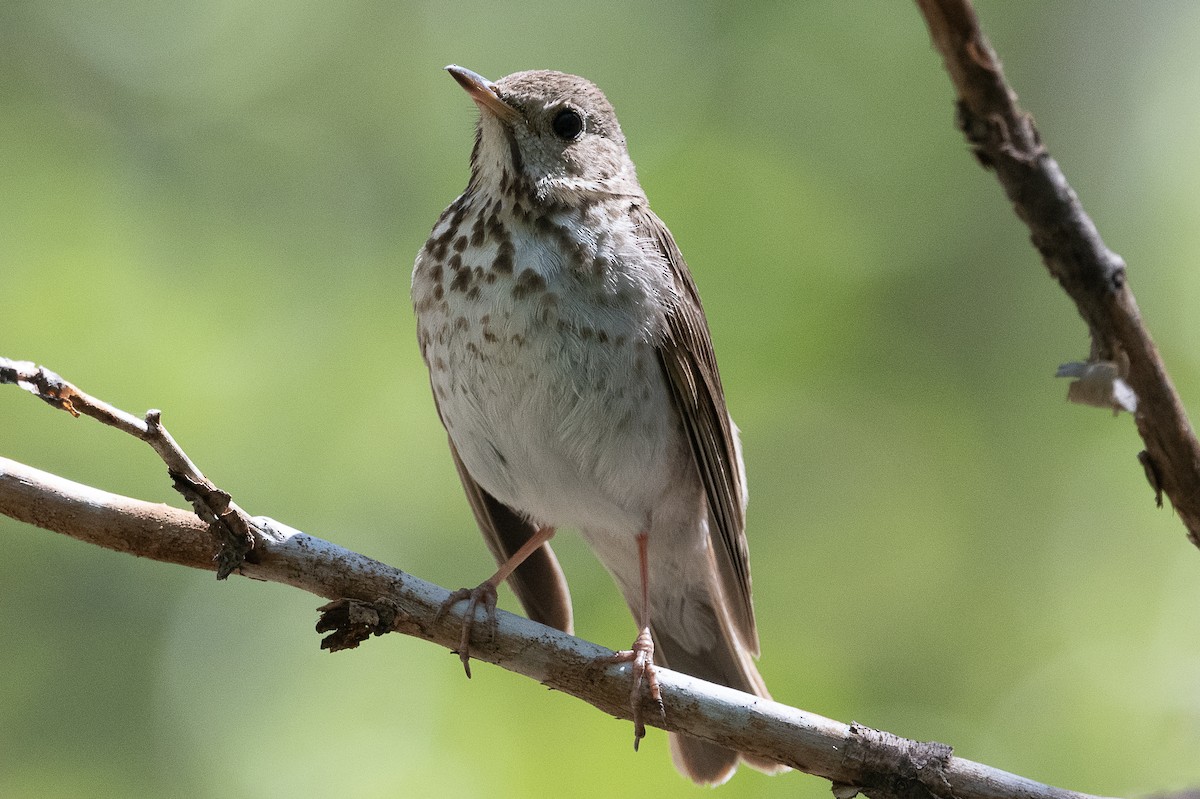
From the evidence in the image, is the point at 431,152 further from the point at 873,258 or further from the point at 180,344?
the point at 873,258

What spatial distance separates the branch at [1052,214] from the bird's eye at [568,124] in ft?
9.22

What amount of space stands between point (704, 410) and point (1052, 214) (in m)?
2.61

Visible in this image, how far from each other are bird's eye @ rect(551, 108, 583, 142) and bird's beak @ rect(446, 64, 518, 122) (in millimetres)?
170

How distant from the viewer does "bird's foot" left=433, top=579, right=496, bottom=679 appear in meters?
3.70

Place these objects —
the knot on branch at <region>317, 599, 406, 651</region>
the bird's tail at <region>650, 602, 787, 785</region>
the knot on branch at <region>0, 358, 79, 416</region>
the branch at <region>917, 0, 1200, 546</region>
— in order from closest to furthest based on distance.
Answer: the branch at <region>917, 0, 1200, 546</region> < the knot on branch at <region>0, 358, 79, 416</region> < the knot on branch at <region>317, 599, 406, 651</region> < the bird's tail at <region>650, 602, 787, 785</region>

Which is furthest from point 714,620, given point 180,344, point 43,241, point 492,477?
point 43,241

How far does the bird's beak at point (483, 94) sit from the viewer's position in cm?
457

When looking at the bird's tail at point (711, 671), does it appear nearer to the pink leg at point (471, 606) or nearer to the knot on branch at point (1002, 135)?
the pink leg at point (471, 606)

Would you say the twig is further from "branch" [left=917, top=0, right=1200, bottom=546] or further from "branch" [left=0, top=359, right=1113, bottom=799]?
"branch" [left=917, top=0, right=1200, bottom=546]

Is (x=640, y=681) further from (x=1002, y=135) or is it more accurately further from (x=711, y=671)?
(x=1002, y=135)

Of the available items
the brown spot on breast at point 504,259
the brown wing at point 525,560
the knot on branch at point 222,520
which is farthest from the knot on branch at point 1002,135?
the brown wing at point 525,560

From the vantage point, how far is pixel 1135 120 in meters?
9.06

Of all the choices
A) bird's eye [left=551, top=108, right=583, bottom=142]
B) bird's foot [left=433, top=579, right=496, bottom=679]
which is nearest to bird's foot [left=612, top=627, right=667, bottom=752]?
bird's foot [left=433, top=579, right=496, bottom=679]

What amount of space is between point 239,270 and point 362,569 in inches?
172
